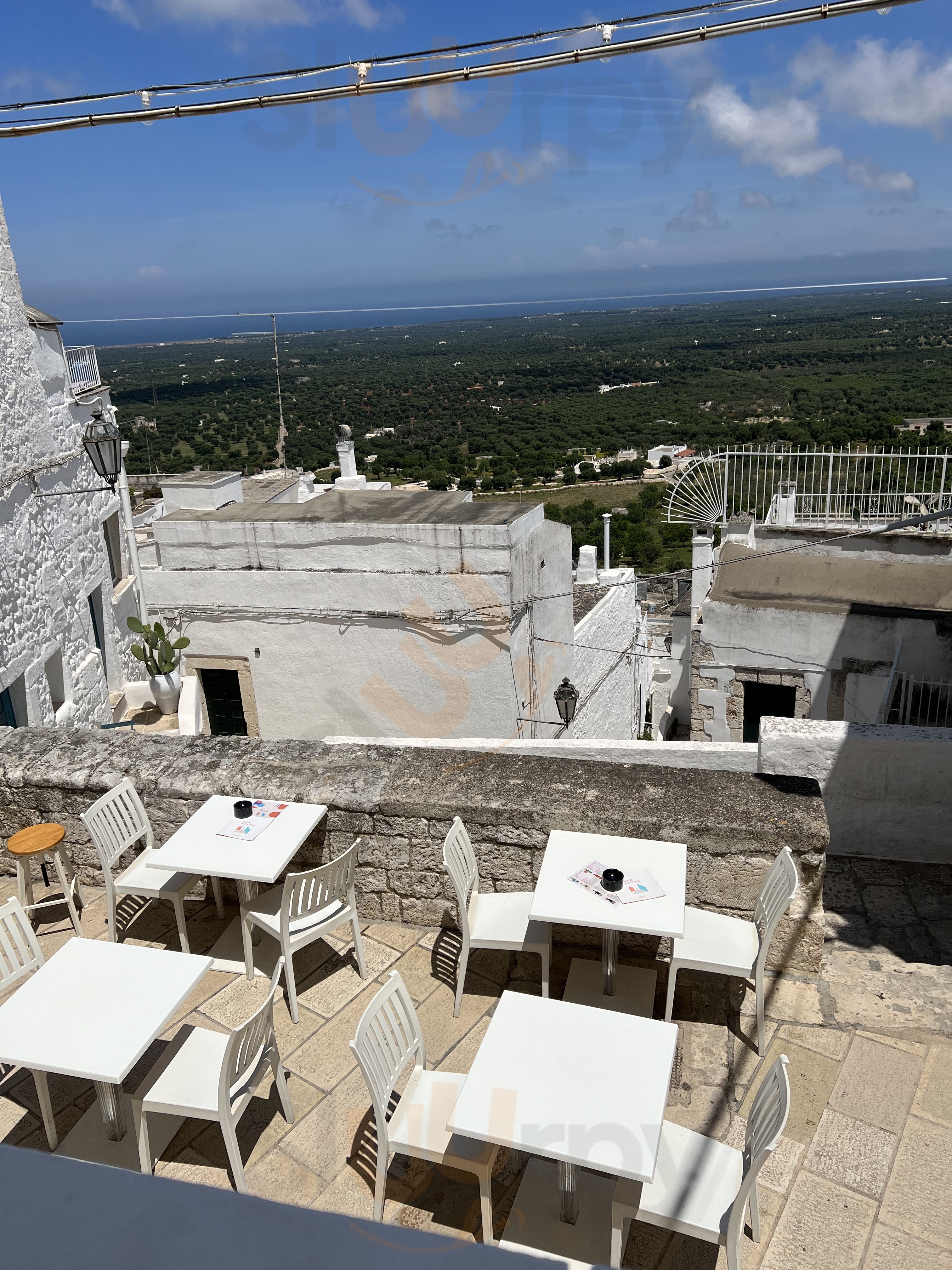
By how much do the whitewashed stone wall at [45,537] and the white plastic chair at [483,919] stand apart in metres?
8.31

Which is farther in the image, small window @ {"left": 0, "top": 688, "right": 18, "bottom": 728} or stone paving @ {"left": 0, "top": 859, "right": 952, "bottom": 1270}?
small window @ {"left": 0, "top": 688, "right": 18, "bottom": 728}

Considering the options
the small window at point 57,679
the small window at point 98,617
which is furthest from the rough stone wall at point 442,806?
the small window at point 98,617

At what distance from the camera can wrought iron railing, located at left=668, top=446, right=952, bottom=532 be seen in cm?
1226

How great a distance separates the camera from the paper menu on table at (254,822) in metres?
3.97

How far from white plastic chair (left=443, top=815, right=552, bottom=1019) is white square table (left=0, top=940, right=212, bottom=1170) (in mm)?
1033

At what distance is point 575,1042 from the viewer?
2768 mm

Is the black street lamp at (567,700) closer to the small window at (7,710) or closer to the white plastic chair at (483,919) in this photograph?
the white plastic chair at (483,919)

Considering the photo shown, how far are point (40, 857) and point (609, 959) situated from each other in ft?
9.85

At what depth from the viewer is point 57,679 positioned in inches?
461

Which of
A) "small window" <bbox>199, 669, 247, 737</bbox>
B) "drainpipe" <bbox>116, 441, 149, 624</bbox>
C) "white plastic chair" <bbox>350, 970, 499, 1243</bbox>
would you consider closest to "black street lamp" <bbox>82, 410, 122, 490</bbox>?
"small window" <bbox>199, 669, 247, 737</bbox>

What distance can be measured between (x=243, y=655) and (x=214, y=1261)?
31.9 ft

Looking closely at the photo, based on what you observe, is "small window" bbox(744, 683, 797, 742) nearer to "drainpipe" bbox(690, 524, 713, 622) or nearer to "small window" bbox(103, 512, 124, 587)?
"drainpipe" bbox(690, 524, 713, 622)

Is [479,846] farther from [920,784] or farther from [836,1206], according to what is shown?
[920,784]

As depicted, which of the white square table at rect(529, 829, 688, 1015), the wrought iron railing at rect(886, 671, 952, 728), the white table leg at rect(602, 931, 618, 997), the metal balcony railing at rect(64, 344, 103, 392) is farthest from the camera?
the metal balcony railing at rect(64, 344, 103, 392)
